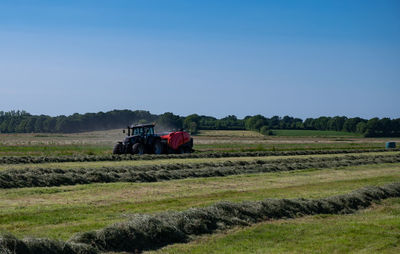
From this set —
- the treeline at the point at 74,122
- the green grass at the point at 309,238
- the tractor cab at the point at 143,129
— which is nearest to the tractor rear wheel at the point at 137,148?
the tractor cab at the point at 143,129

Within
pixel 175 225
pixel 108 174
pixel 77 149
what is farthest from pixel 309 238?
pixel 77 149

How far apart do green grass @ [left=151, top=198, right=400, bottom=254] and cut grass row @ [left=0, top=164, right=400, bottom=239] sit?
2.36m

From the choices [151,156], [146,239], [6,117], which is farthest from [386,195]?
[6,117]

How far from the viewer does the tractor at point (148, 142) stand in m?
31.6

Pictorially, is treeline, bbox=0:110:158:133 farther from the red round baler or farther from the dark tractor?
the dark tractor

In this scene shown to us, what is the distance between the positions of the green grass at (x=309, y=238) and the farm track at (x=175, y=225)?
14.0 inches

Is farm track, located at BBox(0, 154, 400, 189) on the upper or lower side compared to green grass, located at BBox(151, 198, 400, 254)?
upper

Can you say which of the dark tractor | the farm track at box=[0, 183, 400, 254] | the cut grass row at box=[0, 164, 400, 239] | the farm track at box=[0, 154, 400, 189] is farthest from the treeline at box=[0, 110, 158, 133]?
the farm track at box=[0, 183, 400, 254]

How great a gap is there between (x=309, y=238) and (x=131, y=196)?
6.13 meters

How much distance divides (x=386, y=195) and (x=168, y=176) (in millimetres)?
8127

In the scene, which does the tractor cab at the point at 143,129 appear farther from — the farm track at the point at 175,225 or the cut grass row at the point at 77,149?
the farm track at the point at 175,225

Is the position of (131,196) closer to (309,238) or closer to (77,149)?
(309,238)

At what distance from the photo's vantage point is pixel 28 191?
1440 centimetres

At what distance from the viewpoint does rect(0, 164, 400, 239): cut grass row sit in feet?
33.4
